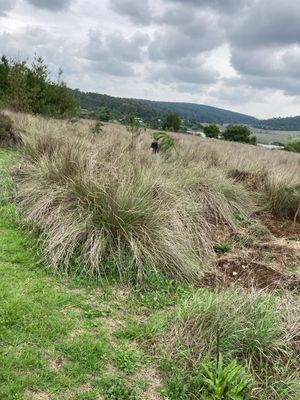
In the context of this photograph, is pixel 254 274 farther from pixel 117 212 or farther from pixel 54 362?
pixel 54 362

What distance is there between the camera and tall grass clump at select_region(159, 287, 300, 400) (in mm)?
2641

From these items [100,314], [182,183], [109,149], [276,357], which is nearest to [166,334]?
[100,314]

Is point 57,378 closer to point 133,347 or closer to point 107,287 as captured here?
point 133,347

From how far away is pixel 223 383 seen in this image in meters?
2.50

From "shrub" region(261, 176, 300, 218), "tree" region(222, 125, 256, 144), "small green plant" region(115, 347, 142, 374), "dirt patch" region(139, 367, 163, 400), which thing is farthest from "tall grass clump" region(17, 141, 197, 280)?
"tree" region(222, 125, 256, 144)

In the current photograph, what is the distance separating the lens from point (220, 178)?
24.1 feet

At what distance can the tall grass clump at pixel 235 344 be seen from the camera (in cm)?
264

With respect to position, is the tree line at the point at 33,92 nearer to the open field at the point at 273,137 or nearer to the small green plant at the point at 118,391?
the small green plant at the point at 118,391

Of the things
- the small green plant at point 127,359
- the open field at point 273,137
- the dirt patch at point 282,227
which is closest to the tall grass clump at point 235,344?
the small green plant at point 127,359

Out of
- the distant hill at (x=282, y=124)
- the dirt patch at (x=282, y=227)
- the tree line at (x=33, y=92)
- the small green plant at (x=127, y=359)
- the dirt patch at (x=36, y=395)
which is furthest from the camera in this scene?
the distant hill at (x=282, y=124)

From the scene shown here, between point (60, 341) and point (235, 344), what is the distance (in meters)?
1.17

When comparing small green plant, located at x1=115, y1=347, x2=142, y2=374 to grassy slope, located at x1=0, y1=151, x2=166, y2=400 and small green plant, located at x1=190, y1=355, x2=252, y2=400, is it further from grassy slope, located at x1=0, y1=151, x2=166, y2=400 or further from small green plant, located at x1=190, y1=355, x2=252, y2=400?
small green plant, located at x1=190, y1=355, x2=252, y2=400

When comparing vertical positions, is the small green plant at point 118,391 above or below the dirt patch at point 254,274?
below

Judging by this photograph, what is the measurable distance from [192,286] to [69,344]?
1.58m
